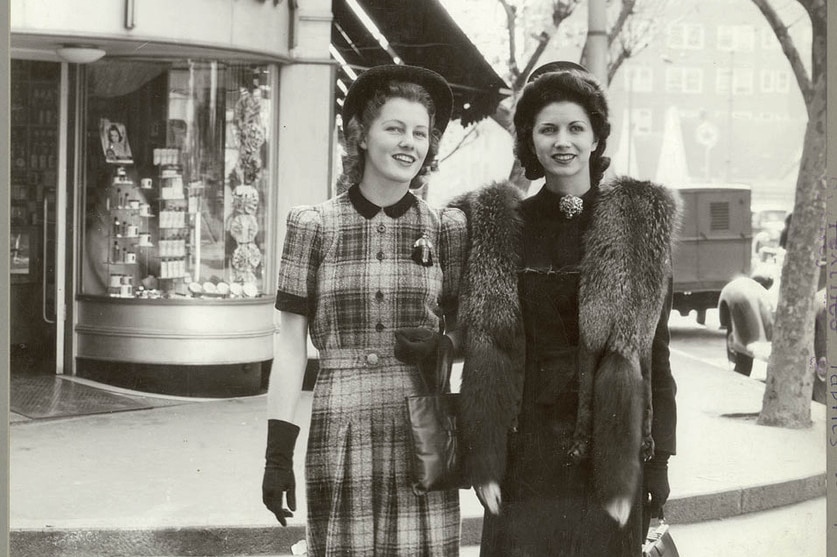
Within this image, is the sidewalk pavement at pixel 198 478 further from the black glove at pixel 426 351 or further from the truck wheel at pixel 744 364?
the truck wheel at pixel 744 364

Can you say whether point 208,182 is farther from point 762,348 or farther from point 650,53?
point 762,348

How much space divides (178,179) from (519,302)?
6357mm

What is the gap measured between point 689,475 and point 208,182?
464 centimetres

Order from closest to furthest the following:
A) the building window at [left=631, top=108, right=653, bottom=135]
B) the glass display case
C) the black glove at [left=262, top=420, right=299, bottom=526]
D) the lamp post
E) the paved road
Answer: the black glove at [left=262, top=420, right=299, bottom=526]
the paved road
the lamp post
the building window at [left=631, top=108, right=653, bottom=135]
the glass display case

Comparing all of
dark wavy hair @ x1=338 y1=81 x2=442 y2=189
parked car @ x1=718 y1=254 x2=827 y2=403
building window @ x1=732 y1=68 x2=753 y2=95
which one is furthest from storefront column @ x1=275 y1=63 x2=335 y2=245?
dark wavy hair @ x1=338 y1=81 x2=442 y2=189

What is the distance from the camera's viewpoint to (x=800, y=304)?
7344mm

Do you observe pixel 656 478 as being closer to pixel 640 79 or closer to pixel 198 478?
pixel 198 478

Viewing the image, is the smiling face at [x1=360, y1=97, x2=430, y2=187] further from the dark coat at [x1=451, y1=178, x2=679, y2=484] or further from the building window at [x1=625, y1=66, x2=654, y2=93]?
the building window at [x1=625, y1=66, x2=654, y2=93]

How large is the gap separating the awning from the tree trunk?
2.52 metres

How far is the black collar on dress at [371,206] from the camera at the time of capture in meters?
3.10

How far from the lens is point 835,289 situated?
3.30 metres

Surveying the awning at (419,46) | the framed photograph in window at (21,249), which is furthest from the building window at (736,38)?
the framed photograph in window at (21,249)

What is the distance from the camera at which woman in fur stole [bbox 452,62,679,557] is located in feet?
9.84

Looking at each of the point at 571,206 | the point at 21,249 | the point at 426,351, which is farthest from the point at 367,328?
the point at 21,249
